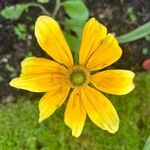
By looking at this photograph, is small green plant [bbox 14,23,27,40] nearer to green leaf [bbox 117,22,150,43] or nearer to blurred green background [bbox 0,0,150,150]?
blurred green background [bbox 0,0,150,150]

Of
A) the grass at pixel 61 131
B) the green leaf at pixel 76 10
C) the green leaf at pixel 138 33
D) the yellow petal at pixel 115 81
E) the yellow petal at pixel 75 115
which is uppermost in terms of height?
the green leaf at pixel 76 10

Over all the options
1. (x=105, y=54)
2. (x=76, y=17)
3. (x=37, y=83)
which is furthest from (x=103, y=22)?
(x=37, y=83)

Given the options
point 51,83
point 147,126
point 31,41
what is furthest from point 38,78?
point 147,126

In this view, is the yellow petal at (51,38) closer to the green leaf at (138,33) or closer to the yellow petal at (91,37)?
the yellow petal at (91,37)

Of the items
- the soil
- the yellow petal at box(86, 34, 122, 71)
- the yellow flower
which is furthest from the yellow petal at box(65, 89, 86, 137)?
the soil

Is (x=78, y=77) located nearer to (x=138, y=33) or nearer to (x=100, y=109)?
(x=100, y=109)

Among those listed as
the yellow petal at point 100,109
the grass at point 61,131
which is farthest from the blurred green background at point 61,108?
the yellow petal at point 100,109
